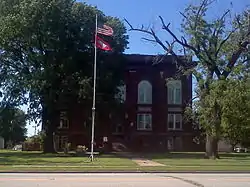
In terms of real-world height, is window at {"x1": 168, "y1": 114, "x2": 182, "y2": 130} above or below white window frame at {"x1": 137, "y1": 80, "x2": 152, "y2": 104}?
below

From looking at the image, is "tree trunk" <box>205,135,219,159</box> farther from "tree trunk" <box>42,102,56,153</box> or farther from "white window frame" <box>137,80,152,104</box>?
"white window frame" <box>137,80,152,104</box>

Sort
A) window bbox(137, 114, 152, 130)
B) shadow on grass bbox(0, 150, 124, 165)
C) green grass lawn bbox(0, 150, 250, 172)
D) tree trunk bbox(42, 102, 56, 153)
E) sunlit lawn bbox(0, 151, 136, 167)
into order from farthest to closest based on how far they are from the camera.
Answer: window bbox(137, 114, 152, 130) < tree trunk bbox(42, 102, 56, 153) < shadow on grass bbox(0, 150, 124, 165) < sunlit lawn bbox(0, 151, 136, 167) < green grass lawn bbox(0, 150, 250, 172)

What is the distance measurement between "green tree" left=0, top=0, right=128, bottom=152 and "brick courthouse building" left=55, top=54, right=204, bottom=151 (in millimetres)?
13122

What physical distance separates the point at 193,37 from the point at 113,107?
15.1 metres

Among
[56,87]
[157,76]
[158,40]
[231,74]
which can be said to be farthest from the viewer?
[157,76]

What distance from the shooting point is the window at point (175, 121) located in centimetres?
7231

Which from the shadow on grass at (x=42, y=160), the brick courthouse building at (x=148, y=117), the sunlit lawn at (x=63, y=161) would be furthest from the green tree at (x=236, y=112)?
the brick courthouse building at (x=148, y=117)

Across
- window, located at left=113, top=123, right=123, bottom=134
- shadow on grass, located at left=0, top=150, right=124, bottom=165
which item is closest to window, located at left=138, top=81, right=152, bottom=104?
window, located at left=113, top=123, right=123, bottom=134

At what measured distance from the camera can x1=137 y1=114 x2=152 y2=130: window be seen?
71.9m

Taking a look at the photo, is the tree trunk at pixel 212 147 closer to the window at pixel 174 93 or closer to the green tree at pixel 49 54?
the green tree at pixel 49 54

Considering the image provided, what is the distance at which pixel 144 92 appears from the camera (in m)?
72.9

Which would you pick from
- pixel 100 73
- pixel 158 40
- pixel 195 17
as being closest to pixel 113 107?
pixel 100 73

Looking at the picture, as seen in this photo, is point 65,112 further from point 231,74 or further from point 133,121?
point 231,74

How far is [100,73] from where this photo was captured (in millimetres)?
54594
